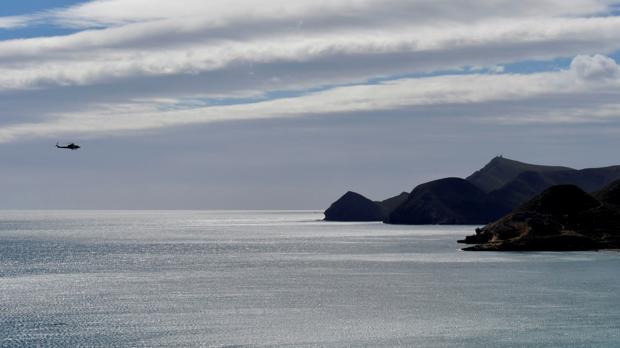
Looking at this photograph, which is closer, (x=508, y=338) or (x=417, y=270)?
(x=508, y=338)

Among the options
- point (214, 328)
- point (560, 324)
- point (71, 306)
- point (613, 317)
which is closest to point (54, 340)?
point (214, 328)

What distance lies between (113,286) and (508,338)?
282 feet

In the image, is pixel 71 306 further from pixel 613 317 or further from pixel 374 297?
pixel 613 317

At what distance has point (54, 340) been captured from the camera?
3883 inches

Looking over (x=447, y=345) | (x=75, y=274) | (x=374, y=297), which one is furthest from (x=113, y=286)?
(x=447, y=345)

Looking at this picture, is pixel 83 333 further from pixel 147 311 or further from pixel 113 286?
pixel 113 286

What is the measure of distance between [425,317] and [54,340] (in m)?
48.9

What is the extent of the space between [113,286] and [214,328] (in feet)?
196

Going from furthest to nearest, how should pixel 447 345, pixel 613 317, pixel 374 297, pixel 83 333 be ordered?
pixel 374 297, pixel 613 317, pixel 83 333, pixel 447 345

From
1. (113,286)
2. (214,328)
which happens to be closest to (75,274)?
(113,286)

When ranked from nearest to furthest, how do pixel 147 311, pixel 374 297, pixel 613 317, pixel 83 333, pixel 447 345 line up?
pixel 447 345, pixel 83 333, pixel 613 317, pixel 147 311, pixel 374 297

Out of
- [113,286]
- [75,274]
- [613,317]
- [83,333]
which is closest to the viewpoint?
[83,333]

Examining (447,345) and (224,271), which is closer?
(447,345)

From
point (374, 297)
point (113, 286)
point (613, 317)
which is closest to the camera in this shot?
point (613, 317)
